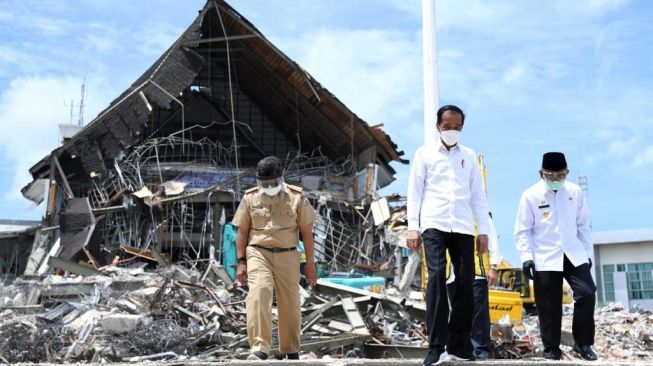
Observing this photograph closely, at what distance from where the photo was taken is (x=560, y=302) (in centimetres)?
603

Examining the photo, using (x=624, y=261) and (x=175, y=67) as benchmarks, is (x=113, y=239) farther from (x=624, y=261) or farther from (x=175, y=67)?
(x=624, y=261)

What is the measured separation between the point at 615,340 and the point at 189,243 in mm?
11345

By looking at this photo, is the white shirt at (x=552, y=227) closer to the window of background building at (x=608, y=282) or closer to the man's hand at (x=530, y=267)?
the man's hand at (x=530, y=267)

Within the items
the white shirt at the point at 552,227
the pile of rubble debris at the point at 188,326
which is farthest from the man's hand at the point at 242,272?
the pile of rubble debris at the point at 188,326

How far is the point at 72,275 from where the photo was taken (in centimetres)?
1714

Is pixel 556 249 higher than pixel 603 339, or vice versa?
pixel 556 249

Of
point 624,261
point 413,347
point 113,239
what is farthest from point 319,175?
point 624,261

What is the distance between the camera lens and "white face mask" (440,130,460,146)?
5242mm

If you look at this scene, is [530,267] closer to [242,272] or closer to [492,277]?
[492,277]

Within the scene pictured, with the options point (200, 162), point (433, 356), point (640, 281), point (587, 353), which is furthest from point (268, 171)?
point (640, 281)

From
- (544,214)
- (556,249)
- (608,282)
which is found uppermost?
(544,214)

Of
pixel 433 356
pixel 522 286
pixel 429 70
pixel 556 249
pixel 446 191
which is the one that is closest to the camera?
pixel 433 356

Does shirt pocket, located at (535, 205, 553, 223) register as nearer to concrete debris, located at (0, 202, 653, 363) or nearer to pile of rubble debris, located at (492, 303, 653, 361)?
pile of rubble debris, located at (492, 303, 653, 361)

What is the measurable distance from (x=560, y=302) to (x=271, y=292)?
221cm
